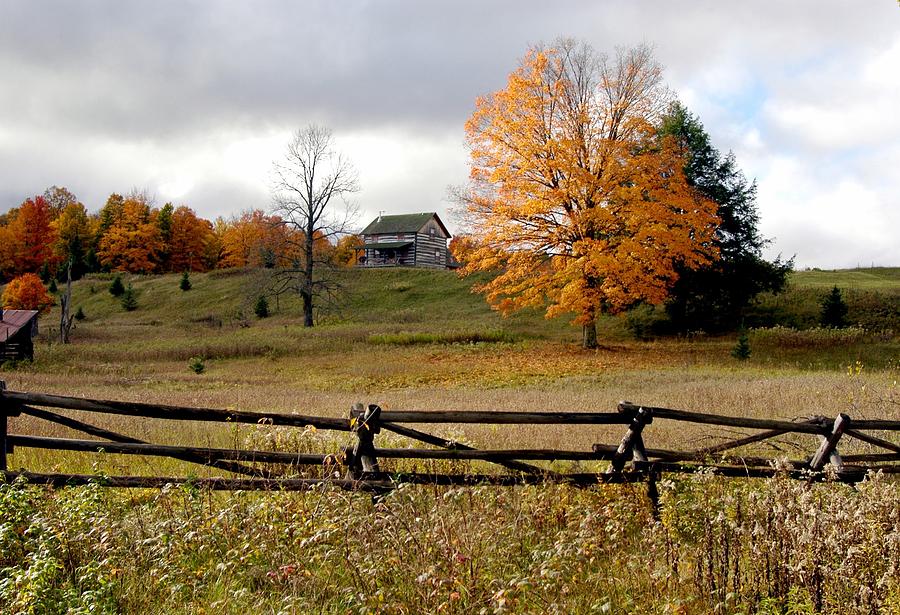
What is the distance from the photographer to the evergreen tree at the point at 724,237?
34219 mm

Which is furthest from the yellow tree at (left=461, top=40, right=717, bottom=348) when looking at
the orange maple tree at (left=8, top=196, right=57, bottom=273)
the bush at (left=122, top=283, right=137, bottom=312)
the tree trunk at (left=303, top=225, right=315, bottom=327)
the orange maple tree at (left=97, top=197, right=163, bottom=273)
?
the orange maple tree at (left=8, top=196, right=57, bottom=273)

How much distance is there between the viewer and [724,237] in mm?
34625

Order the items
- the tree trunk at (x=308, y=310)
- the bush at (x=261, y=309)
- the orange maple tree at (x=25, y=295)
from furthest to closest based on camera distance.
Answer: the orange maple tree at (x=25, y=295) → the bush at (x=261, y=309) → the tree trunk at (x=308, y=310)

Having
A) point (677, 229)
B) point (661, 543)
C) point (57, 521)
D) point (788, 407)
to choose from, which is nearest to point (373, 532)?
point (661, 543)

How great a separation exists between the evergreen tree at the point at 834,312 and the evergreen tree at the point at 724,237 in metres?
2.54

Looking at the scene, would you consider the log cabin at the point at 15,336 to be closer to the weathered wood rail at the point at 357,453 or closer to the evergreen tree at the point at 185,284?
the weathered wood rail at the point at 357,453

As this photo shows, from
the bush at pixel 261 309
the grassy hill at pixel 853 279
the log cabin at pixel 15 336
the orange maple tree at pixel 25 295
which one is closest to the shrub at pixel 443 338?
the log cabin at pixel 15 336

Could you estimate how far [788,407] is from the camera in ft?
46.7

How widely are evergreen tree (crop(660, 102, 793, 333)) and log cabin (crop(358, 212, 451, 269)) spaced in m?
38.6

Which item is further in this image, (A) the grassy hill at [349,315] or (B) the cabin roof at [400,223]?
(B) the cabin roof at [400,223]

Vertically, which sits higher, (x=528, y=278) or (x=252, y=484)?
(x=528, y=278)

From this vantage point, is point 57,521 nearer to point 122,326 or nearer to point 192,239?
point 122,326

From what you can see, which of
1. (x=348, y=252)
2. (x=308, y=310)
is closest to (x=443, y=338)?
(x=308, y=310)

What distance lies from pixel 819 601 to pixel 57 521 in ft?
18.4
